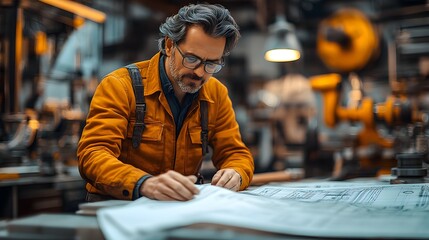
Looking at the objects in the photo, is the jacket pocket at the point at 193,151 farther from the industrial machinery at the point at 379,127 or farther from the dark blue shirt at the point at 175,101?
the industrial machinery at the point at 379,127

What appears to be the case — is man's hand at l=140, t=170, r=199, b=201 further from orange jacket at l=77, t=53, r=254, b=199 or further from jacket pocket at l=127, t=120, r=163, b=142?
jacket pocket at l=127, t=120, r=163, b=142

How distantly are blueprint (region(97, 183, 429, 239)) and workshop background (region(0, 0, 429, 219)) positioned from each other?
0.41 m

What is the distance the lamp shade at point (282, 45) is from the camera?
3711 mm

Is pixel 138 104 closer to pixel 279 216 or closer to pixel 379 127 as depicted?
pixel 279 216

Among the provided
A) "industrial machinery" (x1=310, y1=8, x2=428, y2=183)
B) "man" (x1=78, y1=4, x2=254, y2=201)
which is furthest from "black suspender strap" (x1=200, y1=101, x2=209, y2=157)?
"industrial machinery" (x1=310, y1=8, x2=428, y2=183)

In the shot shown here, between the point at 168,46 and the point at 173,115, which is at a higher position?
the point at 168,46

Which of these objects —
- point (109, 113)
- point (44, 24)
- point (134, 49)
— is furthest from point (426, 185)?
point (134, 49)

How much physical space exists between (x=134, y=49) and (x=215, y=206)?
599 centimetres

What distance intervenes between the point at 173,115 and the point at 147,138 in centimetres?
11

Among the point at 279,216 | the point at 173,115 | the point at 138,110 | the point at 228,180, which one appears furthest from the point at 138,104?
the point at 279,216

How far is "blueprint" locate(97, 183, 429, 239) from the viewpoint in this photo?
666 mm

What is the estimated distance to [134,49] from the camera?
6.59 metres

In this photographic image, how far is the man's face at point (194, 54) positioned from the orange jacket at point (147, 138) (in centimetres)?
7

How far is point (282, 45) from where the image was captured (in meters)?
3.70
